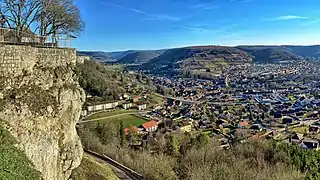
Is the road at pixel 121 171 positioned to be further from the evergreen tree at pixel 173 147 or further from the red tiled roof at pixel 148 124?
the red tiled roof at pixel 148 124

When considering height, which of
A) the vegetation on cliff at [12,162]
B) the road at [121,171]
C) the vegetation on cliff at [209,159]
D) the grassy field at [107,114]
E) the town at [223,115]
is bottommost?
the town at [223,115]

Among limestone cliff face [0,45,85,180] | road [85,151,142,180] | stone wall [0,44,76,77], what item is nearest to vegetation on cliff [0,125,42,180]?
limestone cliff face [0,45,85,180]

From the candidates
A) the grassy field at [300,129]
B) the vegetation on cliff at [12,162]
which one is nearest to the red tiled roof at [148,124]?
the grassy field at [300,129]

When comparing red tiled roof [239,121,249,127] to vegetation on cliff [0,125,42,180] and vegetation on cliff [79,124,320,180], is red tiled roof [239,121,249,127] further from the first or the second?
vegetation on cliff [0,125,42,180]

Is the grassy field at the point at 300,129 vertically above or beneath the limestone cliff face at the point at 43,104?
beneath

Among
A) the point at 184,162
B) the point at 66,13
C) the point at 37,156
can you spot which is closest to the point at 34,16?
the point at 66,13

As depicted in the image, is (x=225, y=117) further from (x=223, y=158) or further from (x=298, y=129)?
(x=223, y=158)

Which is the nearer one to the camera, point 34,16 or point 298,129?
point 34,16
